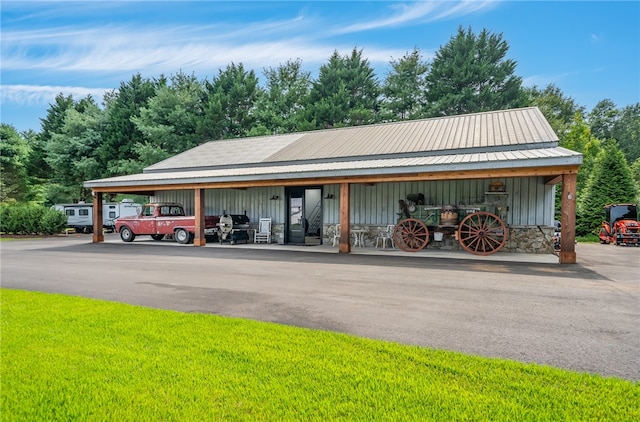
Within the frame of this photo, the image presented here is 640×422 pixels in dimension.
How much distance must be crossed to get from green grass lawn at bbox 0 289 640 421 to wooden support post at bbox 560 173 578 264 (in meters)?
6.84

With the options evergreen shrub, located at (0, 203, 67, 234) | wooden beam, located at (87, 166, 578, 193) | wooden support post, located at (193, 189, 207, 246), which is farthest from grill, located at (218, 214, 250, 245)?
evergreen shrub, located at (0, 203, 67, 234)

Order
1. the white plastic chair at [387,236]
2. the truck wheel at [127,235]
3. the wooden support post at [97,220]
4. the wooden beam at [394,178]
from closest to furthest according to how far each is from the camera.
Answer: the wooden beam at [394,178], the white plastic chair at [387,236], the wooden support post at [97,220], the truck wheel at [127,235]

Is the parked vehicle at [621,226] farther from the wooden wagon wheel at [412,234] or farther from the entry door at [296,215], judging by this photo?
the entry door at [296,215]

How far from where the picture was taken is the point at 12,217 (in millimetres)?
18422

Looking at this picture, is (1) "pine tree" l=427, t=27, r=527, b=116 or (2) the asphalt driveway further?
(1) "pine tree" l=427, t=27, r=527, b=116

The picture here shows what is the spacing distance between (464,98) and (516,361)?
2457cm

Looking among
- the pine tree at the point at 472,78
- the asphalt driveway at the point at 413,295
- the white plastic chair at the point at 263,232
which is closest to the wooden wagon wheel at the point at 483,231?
the asphalt driveway at the point at 413,295

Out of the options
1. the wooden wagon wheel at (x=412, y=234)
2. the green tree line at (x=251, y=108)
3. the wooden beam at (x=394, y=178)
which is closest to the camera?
the wooden beam at (x=394, y=178)

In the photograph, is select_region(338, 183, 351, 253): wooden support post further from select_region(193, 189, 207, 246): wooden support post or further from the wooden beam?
select_region(193, 189, 207, 246): wooden support post

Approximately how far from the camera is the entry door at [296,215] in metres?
14.0

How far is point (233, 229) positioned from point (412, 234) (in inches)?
265

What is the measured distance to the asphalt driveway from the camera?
3340mm

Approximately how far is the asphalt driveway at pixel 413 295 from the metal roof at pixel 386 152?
2.56 metres

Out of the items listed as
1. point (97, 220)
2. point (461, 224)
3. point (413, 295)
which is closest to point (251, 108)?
point (97, 220)
